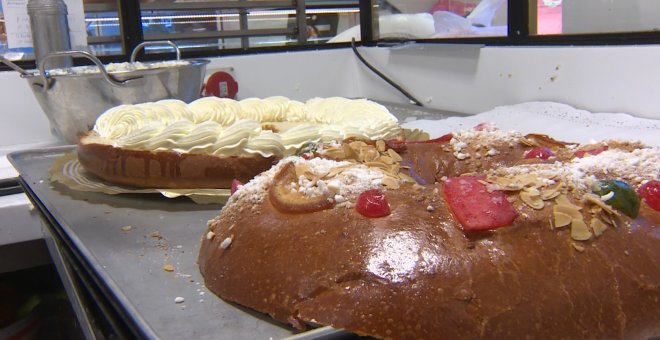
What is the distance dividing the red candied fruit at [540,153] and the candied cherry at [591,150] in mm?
45

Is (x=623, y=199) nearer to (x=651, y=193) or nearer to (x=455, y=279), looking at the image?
(x=651, y=193)

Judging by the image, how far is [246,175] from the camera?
1219mm

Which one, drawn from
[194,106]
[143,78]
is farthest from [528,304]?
[143,78]

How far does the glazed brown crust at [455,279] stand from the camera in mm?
579

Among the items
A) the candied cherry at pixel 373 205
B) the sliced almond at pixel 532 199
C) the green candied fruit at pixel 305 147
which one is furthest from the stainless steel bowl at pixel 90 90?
the sliced almond at pixel 532 199

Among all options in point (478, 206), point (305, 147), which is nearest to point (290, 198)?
point (478, 206)

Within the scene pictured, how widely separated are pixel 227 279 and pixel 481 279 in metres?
0.28

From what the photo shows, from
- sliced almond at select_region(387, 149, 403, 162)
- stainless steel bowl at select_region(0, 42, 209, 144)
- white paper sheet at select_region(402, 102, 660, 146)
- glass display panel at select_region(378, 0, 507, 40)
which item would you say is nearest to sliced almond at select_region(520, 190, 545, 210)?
sliced almond at select_region(387, 149, 403, 162)

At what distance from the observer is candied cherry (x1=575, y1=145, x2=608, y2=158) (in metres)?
0.84

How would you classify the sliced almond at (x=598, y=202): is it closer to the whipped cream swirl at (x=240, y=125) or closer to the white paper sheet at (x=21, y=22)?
the whipped cream swirl at (x=240, y=125)

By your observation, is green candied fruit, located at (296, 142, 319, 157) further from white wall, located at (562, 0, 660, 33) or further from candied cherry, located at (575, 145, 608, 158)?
white wall, located at (562, 0, 660, 33)

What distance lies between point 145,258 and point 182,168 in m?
0.34

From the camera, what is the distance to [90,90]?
63.6 inches

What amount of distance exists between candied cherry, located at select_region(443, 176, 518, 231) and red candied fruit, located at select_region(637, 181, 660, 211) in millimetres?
156
